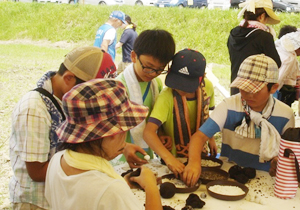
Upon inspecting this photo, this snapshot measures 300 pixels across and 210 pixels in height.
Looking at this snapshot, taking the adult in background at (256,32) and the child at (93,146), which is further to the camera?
the adult in background at (256,32)

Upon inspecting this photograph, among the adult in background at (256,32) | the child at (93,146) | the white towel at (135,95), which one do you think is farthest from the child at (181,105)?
the adult in background at (256,32)

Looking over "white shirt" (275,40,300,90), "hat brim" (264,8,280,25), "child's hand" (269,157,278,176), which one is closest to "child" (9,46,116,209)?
"child's hand" (269,157,278,176)

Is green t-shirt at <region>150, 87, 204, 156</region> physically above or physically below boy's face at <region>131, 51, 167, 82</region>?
below

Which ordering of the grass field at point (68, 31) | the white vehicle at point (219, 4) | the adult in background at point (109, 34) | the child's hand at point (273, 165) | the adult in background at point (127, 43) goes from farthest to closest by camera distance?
1. the white vehicle at point (219, 4)
2. the grass field at point (68, 31)
3. the adult in background at point (127, 43)
4. the adult in background at point (109, 34)
5. the child's hand at point (273, 165)

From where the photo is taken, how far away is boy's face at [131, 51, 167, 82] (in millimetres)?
2017

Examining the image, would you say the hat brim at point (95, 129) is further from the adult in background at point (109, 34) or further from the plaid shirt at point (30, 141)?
the adult in background at point (109, 34)

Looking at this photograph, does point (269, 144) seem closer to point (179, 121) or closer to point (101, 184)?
point (179, 121)

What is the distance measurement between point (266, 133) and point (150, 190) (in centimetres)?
83

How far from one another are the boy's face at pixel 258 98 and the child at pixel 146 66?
48 centimetres

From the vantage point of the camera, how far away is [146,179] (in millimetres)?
1362

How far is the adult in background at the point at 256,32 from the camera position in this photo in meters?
3.13

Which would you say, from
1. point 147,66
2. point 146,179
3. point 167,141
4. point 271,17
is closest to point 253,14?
point 271,17

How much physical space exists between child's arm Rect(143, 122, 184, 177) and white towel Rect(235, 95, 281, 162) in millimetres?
435

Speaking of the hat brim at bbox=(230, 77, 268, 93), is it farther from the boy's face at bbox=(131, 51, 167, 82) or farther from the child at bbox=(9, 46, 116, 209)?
the child at bbox=(9, 46, 116, 209)
